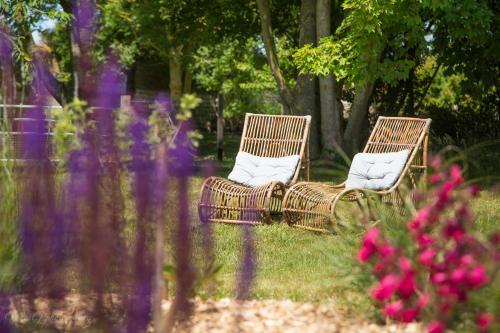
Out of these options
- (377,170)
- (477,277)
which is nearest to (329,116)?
(377,170)

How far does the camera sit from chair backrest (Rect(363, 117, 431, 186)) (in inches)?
299

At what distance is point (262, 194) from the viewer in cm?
699

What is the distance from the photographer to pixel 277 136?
26.5ft

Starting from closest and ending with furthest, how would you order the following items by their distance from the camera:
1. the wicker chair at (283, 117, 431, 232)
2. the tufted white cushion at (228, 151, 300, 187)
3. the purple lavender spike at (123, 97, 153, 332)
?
the purple lavender spike at (123, 97, 153, 332) < the wicker chair at (283, 117, 431, 232) < the tufted white cushion at (228, 151, 300, 187)

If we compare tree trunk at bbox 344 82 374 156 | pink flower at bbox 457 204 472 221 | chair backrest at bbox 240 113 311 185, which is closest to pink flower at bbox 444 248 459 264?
pink flower at bbox 457 204 472 221

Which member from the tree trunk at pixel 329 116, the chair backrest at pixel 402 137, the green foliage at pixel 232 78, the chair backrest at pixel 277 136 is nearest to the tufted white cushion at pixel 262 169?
the chair backrest at pixel 277 136

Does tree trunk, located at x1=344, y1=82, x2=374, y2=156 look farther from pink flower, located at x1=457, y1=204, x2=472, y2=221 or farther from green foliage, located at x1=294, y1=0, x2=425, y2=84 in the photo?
pink flower, located at x1=457, y1=204, x2=472, y2=221

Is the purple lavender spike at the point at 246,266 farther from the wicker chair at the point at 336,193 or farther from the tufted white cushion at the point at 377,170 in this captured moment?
the tufted white cushion at the point at 377,170

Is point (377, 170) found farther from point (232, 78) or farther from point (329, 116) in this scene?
point (232, 78)

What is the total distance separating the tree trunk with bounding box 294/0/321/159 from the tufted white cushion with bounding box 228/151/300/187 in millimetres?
5840

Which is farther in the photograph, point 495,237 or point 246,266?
point 495,237

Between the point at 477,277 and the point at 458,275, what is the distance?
61 mm

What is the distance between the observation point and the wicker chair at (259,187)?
7016 mm

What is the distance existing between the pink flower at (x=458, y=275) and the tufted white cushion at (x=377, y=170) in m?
4.25
